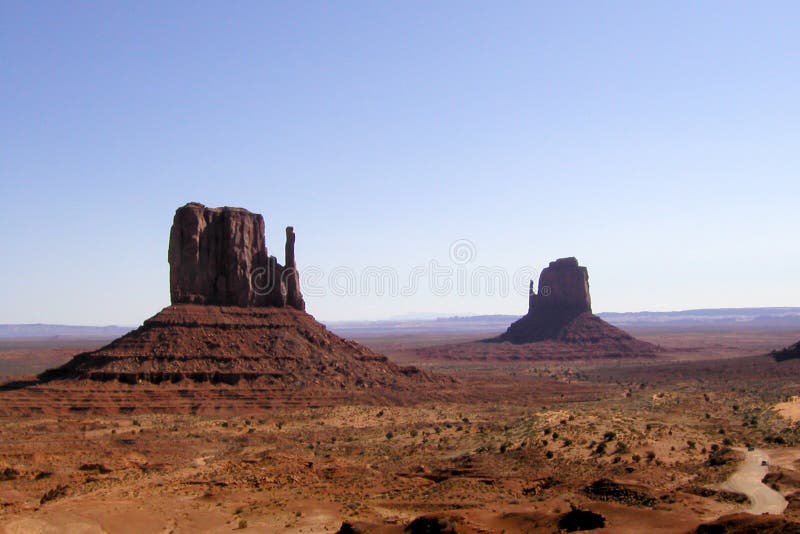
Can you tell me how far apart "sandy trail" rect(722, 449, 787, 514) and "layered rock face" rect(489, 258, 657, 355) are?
97819mm

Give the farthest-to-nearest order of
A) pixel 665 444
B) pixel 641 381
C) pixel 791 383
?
pixel 641 381, pixel 791 383, pixel 665 444

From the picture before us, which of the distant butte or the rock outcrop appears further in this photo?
the distant butte

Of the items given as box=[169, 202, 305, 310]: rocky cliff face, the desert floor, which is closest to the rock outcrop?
the desert floor

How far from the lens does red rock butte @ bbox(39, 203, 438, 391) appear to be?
5869 cm

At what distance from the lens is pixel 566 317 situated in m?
138

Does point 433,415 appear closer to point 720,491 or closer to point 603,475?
point 603,475

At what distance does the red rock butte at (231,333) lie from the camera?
58688 millimetres

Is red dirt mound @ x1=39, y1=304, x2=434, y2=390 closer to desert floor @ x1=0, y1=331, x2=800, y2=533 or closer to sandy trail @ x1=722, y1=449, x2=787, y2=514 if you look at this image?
desert floor @ x1=0, y1=331, x2=800, y2=533

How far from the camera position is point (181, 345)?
6009 centimetres

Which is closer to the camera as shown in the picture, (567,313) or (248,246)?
(248,246)

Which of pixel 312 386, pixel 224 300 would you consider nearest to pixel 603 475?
pixel 312 386

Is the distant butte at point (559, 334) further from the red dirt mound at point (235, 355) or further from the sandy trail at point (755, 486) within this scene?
the sandy trail at point (755, 486)

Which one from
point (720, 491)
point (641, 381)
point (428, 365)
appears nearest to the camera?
point (720, 491)

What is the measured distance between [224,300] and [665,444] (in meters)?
43.8
